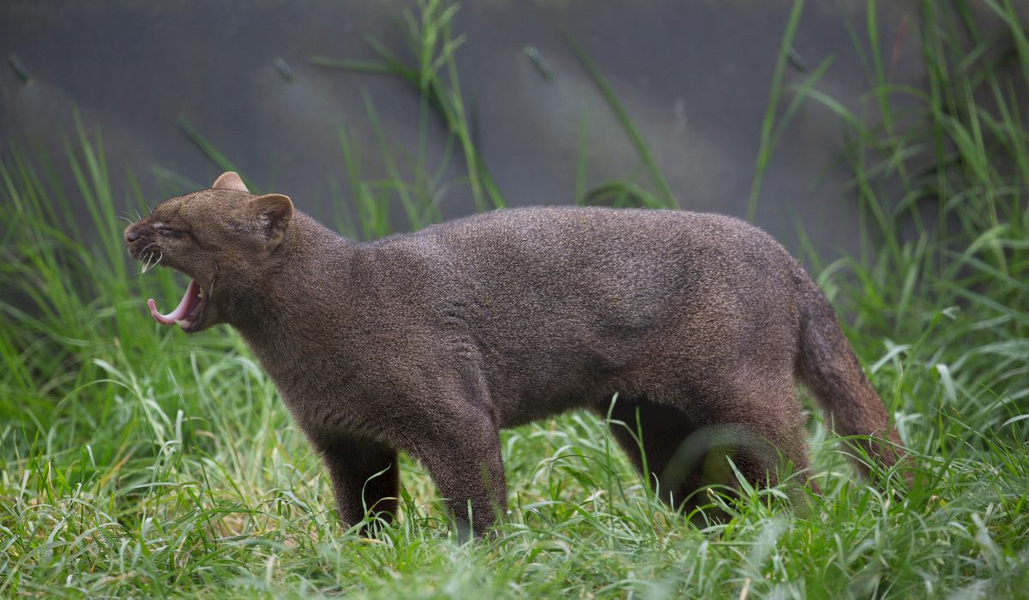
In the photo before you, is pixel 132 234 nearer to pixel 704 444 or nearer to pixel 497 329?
pixel 497 329

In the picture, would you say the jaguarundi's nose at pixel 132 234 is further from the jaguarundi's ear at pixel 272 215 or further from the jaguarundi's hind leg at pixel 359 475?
the jaguarundi's hind leg at pixel 359 475

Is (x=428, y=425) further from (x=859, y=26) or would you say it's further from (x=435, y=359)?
(x=859, y=26)

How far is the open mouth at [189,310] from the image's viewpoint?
3.52m

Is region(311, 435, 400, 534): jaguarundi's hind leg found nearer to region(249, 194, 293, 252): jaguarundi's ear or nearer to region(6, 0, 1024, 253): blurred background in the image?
region(249, 194, 293, 252): jaguarundi's ear

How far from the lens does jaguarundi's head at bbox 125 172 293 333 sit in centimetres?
353

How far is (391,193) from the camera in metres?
6.11

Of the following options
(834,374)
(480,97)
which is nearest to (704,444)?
(834,374)

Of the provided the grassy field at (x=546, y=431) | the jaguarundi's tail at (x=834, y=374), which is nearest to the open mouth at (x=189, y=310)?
the grassy field at (x=546, y=431)

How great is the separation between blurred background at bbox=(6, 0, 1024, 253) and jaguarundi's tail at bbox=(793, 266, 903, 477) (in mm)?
2142

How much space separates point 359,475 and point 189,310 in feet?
2.81

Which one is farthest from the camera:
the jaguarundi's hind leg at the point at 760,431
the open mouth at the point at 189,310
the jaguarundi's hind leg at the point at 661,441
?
the jaguarundi's hind leg at the point at 661,441

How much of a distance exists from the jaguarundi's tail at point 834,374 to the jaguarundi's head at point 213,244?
1.93 m

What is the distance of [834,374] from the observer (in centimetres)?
395

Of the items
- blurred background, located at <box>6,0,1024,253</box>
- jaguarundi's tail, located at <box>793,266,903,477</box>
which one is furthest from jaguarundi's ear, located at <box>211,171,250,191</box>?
jaguarundi's tail, located at <box>793,266,903,477</box>
